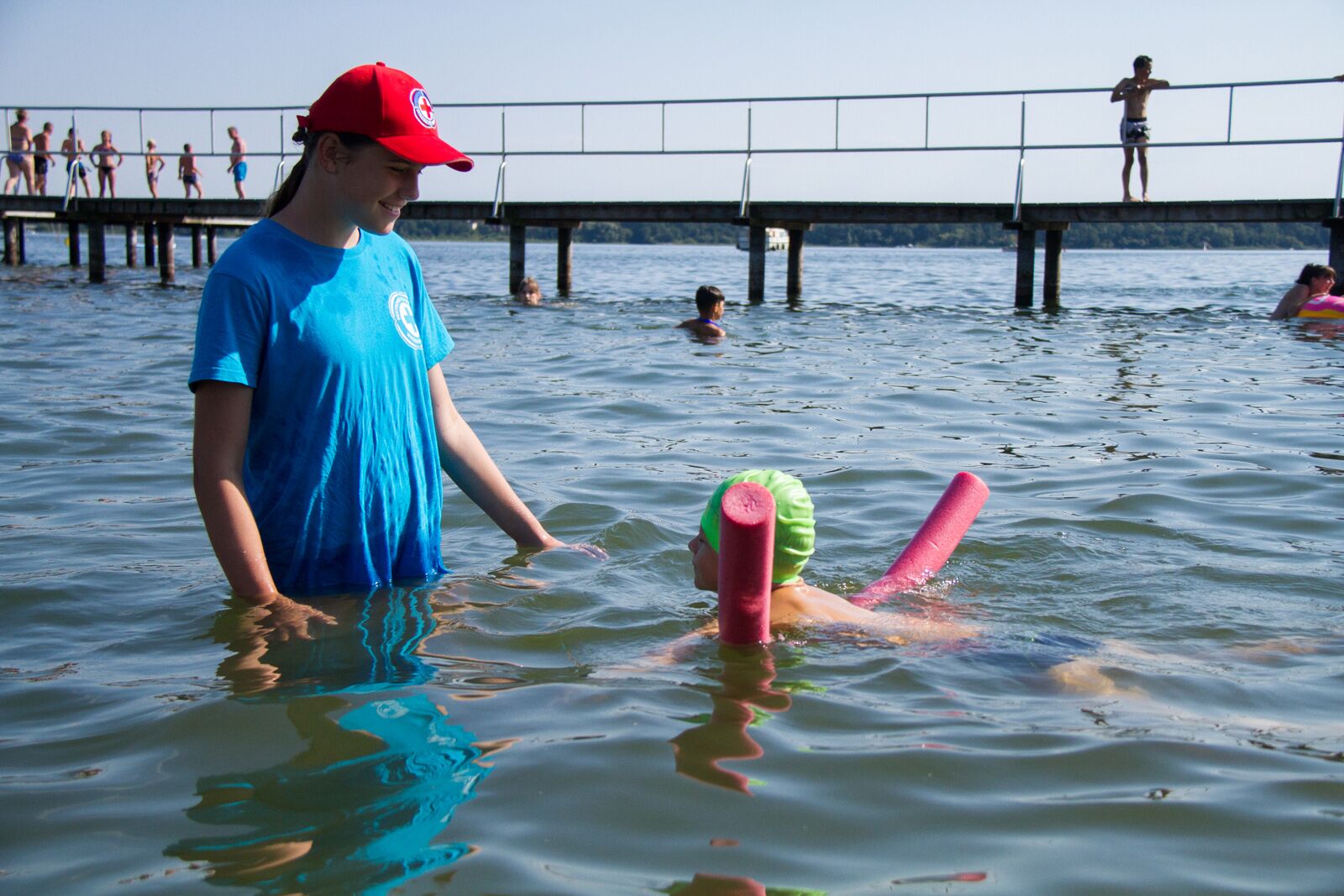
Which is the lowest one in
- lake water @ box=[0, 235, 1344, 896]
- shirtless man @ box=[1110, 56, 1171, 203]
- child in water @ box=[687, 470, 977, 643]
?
lake water @ box=[0, 235, 1344, 896]

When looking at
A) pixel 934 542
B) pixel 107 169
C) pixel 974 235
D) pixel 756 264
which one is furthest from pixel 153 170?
pixel 974 235

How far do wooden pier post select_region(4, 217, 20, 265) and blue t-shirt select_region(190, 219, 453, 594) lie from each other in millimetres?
32316

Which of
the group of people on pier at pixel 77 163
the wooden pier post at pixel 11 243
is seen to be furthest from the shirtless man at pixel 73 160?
the wooden pier post at pixel 11 243

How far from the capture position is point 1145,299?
22797 millimetres

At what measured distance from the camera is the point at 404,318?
331cm

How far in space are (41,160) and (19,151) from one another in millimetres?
2127

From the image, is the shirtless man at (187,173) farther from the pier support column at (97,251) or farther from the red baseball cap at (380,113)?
the red baseball cap at (380,113)

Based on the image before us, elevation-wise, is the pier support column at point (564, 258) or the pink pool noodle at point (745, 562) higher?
the pier support column at point (564, 258)

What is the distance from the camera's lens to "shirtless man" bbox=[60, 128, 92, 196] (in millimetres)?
20906

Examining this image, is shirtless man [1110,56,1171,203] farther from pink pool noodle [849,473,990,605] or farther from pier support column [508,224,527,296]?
pink pool noodle [849,473,990,605]

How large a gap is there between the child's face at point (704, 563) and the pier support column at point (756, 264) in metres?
16.1

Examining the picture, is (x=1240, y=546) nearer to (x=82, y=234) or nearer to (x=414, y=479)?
(x=414, y=479)

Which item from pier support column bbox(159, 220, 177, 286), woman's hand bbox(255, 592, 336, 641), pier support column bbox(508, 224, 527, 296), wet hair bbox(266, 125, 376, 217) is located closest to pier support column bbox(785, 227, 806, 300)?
pier support column bbox(508, 224, 527, 296)

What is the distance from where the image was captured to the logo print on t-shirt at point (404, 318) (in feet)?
10.7
